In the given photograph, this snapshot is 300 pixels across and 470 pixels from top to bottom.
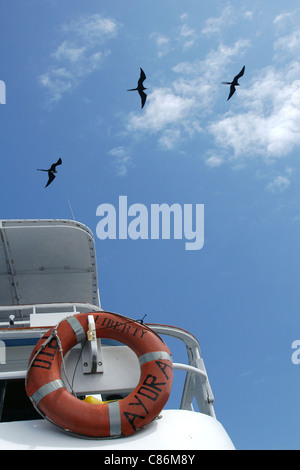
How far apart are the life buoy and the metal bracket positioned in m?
0.07

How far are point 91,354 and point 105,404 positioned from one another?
577 mm

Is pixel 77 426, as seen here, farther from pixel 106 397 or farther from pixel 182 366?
pixel 106 397

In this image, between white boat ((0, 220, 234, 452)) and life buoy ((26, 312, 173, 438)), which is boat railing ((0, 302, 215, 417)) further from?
life buoy ((26, 312, 173, 438))

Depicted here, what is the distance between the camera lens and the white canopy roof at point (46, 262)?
7602 mm

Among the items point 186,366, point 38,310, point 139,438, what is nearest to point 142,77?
point 38,310

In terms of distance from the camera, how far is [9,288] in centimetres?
828

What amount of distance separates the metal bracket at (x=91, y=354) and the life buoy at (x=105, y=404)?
71 millimetres

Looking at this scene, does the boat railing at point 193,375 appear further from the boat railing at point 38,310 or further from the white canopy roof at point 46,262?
the white canopy roof at point 46,262

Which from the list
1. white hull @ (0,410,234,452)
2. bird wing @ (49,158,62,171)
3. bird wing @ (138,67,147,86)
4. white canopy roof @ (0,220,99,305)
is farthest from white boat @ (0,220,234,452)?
bird wing @ (138,67,147,86)

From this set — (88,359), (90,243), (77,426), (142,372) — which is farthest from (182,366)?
(90,243)

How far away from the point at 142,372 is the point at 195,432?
0.67m

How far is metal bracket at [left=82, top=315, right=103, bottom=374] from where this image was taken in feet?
12.8

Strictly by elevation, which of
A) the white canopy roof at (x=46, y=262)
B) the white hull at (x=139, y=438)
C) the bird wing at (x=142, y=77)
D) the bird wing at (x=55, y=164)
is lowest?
the white hull at (x=139, y=438)

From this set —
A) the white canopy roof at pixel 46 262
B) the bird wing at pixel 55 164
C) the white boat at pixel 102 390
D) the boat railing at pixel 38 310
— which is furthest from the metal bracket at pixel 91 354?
the bird wing at pixel 55 164
